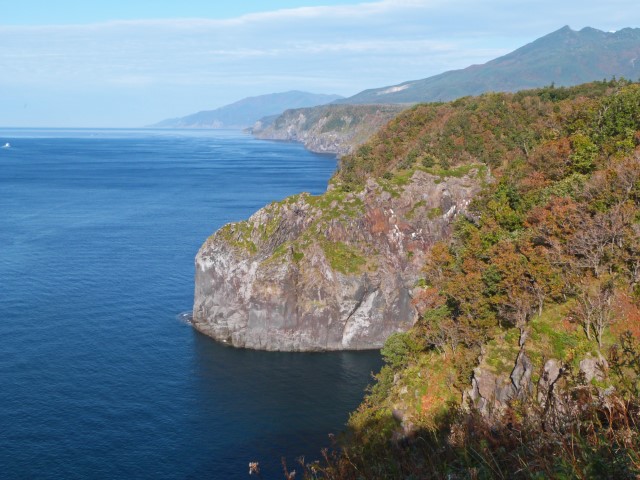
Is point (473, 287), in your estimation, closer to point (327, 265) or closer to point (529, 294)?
point (529, 294)

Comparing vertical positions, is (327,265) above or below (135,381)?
above

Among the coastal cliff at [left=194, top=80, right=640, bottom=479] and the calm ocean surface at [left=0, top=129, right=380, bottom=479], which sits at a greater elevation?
the coastal cliff at [left=194, top=80, right=640, bottom=479]

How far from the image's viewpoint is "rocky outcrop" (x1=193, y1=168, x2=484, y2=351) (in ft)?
276

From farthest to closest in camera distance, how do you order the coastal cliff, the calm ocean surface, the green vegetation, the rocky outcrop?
the rocky outcrop → the calm ocean surface → the green vegetation → the coastal cliff

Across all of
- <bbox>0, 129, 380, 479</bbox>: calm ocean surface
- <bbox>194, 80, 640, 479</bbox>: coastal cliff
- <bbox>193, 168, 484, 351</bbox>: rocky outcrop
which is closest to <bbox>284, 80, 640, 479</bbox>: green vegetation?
<bbox>194, 80, 640, 479</bbox>: coastal cliff

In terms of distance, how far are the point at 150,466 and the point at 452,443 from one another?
150 feet

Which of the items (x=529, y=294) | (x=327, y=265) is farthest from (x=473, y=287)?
(x=327, y=265)

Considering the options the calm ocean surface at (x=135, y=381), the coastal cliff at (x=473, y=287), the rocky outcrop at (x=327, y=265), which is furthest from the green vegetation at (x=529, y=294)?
the rocky outcrop at (x=327, y=265)

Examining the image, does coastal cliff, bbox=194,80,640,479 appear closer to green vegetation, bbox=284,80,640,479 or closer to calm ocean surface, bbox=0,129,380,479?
green vegetation, bbox=284,80,640,479

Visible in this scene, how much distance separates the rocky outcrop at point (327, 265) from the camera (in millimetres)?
84250

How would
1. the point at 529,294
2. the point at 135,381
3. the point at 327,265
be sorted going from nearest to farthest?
the point at 529,294, the point at 135,381, the point at 327,265

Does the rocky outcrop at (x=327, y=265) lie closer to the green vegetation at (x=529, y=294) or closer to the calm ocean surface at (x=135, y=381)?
the calm ocean surface at (x=135, y=381)

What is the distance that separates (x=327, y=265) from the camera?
85.1 metres

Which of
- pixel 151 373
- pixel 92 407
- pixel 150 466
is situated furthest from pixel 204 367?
pixel 150 466
